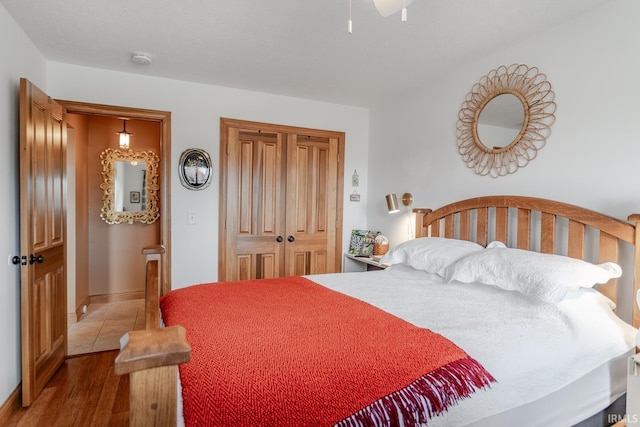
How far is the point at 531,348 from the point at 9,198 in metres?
2.93

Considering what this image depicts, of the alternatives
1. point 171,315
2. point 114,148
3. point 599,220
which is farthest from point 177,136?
point 599,220

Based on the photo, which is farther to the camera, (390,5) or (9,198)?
(9,198)

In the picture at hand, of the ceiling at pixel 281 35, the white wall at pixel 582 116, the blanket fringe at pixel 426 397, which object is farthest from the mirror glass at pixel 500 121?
the blanket fringe at pixel 426 397

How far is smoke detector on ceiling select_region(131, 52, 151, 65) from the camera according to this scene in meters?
2.74

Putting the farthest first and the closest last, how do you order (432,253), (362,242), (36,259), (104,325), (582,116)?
1. (362,242)
2. (104,325)
3. (432,253)
4. (36,259)
5. (582,116)

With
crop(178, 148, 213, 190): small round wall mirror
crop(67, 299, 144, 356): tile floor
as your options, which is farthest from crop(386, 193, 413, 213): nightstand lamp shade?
crop(67, 299, 144, 356): tile floor

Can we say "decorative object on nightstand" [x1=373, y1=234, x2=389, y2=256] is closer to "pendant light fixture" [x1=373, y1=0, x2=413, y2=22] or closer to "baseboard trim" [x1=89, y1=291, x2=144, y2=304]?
"pendant light fixture" [x1=373, y1=0, x2=413, y2=22]

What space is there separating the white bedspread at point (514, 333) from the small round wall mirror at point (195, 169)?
2029 mm

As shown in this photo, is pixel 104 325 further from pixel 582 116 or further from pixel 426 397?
pixel 582 116

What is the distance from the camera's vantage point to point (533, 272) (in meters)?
1.79

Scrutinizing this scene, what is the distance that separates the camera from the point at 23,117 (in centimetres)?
212

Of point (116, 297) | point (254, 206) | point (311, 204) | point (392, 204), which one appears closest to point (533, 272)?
point (392, 204)

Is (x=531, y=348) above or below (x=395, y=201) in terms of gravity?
below

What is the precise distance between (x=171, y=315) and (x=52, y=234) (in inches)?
61.1
